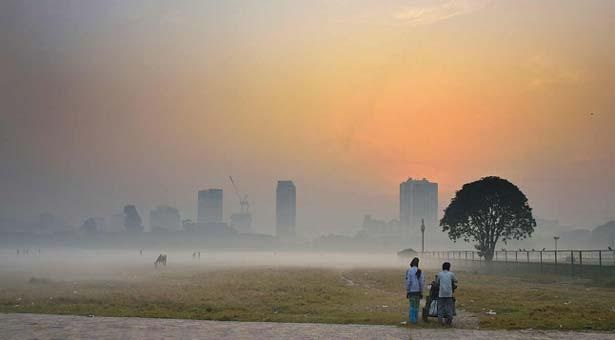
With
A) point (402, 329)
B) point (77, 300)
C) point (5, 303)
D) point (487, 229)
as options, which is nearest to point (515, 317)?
point (402, 329)

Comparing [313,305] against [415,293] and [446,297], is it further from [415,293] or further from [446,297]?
[446,297]

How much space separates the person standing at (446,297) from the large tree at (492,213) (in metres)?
67.9

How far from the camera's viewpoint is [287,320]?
76.6 feet

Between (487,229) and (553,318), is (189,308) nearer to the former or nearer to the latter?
(553,318)

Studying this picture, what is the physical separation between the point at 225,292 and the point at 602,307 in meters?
21.3

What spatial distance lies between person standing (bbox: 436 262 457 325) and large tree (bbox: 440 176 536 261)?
67.9 metres

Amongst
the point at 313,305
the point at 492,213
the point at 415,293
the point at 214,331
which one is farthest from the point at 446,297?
Answer: the point at 492,213

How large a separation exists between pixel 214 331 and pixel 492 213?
75165 mm

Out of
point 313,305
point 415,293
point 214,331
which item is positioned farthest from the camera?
point 313,305

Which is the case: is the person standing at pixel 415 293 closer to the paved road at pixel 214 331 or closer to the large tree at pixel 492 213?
the paved road at pixel 214 331

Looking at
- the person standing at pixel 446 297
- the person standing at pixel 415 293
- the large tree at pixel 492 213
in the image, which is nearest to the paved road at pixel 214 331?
the person standing at pixel 446 297

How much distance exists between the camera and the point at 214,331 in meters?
19.8

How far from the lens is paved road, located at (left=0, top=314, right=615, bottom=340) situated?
18688mm

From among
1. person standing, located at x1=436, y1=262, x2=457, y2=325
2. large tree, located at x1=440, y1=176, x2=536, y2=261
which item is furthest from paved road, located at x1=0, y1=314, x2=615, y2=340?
large tree, located at x1=440, y1=176, x2=536, y2=261
